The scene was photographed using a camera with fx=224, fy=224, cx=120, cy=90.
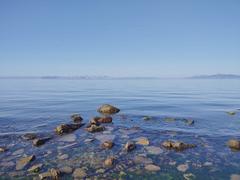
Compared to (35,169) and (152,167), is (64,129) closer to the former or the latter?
(35,169)

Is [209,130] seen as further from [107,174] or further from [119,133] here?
[107,174]

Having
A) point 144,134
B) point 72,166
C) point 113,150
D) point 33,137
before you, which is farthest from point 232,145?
point 33,137

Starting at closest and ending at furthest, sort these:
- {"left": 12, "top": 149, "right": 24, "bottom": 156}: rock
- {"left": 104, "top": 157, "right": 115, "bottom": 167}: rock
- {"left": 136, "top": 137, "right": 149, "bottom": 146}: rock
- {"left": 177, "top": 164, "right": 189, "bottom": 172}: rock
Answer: {"left": 177, "top": 164, "right": 189, "bottom": 172}: rock
{"left": 104, "top": 157, "right": 115, "bottom": 167}: rock
{"left": 12, "top": 149, "right": 24, "bottom": 156}: rock
{"left": 136, "top": 137, "right": 149, "bottom": 146}: rock

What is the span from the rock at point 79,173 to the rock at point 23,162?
199 centimetres

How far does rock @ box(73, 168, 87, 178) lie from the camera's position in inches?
288

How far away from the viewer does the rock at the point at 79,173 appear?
7.32m

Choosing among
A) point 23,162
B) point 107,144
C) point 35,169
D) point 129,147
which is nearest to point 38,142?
point 23,162

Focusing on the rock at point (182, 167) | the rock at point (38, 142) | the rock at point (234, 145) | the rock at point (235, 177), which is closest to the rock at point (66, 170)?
the rock at point (38, 142)

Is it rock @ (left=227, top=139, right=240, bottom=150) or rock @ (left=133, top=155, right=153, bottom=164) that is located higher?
rock @ (left=227, top=139, right=240, bottom=150)

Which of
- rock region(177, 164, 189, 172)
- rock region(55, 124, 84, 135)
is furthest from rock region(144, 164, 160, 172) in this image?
rock region(55, 124, 84, 135)

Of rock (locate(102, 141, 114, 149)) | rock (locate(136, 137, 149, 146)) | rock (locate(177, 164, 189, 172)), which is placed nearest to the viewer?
rock (locate(177, 164, 189, 172))

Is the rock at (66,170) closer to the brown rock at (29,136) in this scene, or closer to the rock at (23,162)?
the rock at (23,162)

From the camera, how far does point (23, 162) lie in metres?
8.41

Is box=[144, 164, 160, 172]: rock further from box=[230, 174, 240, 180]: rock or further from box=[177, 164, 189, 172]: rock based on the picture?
box=[230, 174, 240, 180]: rock
